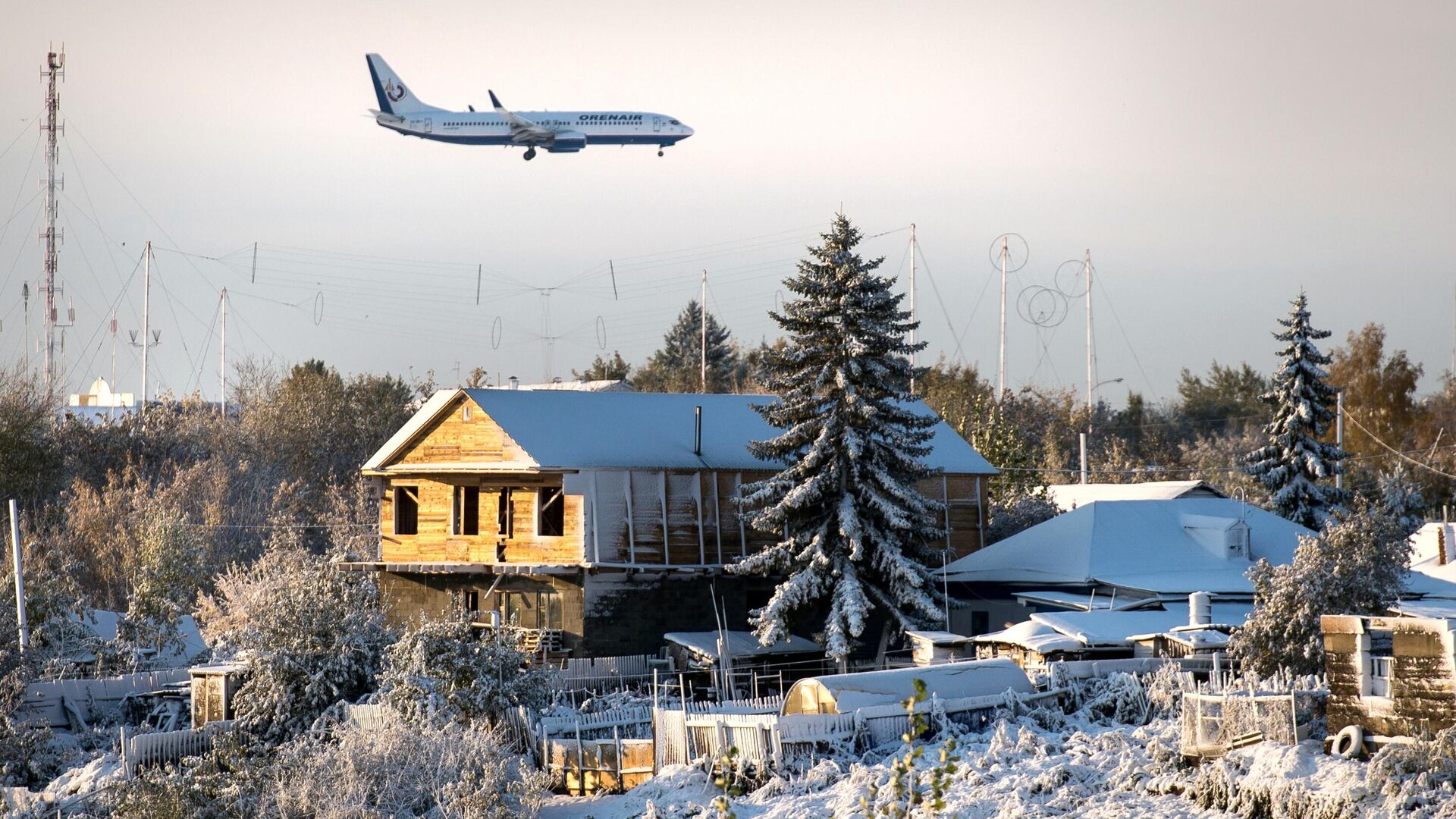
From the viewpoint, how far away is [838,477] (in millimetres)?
37875

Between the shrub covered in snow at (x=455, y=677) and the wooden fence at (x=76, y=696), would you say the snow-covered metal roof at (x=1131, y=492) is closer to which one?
the shrub covered in snow at (x=455, y=677)

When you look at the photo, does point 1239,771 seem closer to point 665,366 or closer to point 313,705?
point 313,705

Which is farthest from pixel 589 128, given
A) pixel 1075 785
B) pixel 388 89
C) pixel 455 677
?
pixel 1075 785

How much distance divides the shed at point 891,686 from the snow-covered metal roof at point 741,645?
10.5m

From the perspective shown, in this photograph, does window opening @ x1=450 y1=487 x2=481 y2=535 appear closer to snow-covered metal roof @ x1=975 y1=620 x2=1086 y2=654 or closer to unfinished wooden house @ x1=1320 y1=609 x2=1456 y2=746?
snow-covered metal roof @ x1=975 y1=620 x2=1086 y2=654

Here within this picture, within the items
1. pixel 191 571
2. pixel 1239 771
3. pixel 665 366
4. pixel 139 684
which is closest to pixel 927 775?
pixel 1239 771

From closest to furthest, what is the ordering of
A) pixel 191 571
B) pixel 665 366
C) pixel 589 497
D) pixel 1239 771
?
pixel 1239 771, pixel 589 497, pixel 191 571, pixel 665 366

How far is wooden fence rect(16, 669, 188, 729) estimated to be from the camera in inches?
1468

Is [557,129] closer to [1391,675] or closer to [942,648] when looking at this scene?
[942,648]

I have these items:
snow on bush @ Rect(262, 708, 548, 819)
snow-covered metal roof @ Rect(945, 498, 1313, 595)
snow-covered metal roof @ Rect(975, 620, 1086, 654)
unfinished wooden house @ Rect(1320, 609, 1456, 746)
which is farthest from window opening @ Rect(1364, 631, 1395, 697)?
snow-covered metal roof @ Rect(945, 498, 1313, 595)

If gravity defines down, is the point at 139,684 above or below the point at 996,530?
below

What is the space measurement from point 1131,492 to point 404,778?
3341 cm

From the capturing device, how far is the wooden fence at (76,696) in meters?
37.3

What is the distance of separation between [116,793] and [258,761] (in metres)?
2.48
